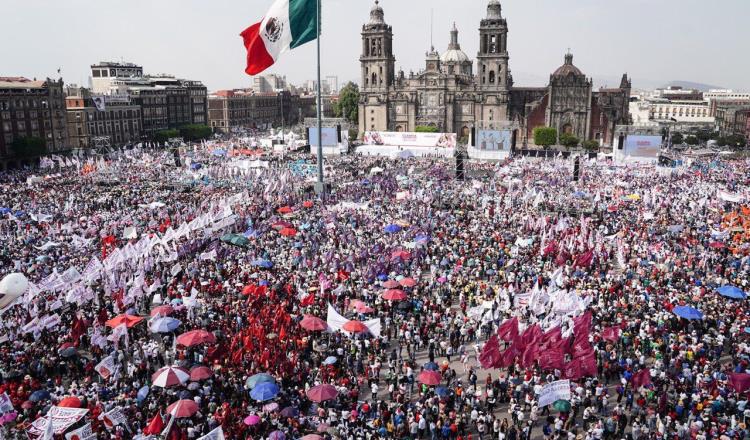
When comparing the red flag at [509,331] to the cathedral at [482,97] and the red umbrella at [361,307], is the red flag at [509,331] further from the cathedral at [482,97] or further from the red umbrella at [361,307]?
the cathedral at [482,97]

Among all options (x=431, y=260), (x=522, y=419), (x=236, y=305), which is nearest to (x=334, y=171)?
(x=431, y=260)

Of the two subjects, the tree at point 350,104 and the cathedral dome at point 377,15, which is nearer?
the cathedral dome at point 377,15

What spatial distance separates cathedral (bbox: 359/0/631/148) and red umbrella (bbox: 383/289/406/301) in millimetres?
65191

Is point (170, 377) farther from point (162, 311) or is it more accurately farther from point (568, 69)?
point (568, 69)

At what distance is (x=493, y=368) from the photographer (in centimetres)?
1833

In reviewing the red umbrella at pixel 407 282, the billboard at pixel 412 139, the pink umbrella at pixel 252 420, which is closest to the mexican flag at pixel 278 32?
the red umbrella at pixel 407 282

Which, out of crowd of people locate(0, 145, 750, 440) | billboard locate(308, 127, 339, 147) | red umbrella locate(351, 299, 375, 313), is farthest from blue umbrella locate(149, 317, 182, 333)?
billboard locate(308, 127, 339, 147)

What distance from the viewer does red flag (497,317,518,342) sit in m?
17.8

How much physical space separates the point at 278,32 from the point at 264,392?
2010 cm

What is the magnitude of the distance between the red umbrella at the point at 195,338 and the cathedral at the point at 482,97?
70.3 meters

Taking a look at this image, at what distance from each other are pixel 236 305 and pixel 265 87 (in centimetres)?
17619

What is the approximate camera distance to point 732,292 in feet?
74.2

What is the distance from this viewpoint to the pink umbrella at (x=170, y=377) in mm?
15865

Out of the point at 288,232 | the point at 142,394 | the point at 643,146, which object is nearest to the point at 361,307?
the point at 142,394
